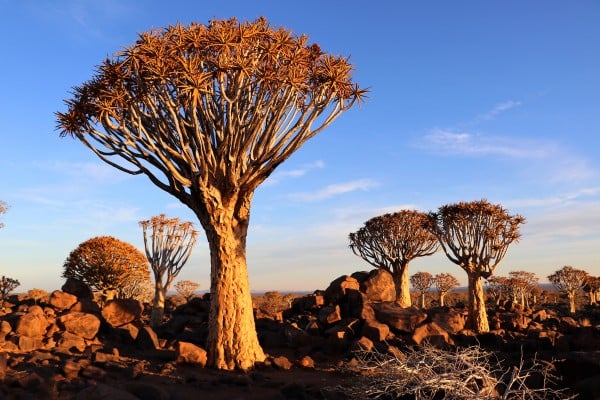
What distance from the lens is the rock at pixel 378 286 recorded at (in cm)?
1945

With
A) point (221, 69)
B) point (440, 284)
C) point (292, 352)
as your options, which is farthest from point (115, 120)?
point (440, 284)

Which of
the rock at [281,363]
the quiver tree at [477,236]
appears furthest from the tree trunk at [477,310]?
the rock at [281,363]

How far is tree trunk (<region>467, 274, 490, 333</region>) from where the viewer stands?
17250 mm

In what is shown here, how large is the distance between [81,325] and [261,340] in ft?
16.5

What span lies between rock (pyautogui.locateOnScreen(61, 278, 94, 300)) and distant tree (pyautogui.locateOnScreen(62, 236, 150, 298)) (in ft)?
2.70

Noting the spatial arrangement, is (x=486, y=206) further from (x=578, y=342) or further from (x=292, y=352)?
(x=292, y=352)

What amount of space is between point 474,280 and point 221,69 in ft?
42.1

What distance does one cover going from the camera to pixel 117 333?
14258 millimetres

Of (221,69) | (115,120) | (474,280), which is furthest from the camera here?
(474,280)

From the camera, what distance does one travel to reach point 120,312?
15.7m

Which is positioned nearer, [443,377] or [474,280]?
[443,377]

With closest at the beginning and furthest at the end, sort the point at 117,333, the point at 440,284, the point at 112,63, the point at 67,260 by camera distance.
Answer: the point at 112,63, the point at 117,333, the point at 67,260, the point at 440,284

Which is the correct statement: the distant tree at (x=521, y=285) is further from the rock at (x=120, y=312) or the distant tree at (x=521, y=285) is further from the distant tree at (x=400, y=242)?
the rock at (x=120, y=312)

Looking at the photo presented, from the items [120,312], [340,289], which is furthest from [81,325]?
[340,289]
